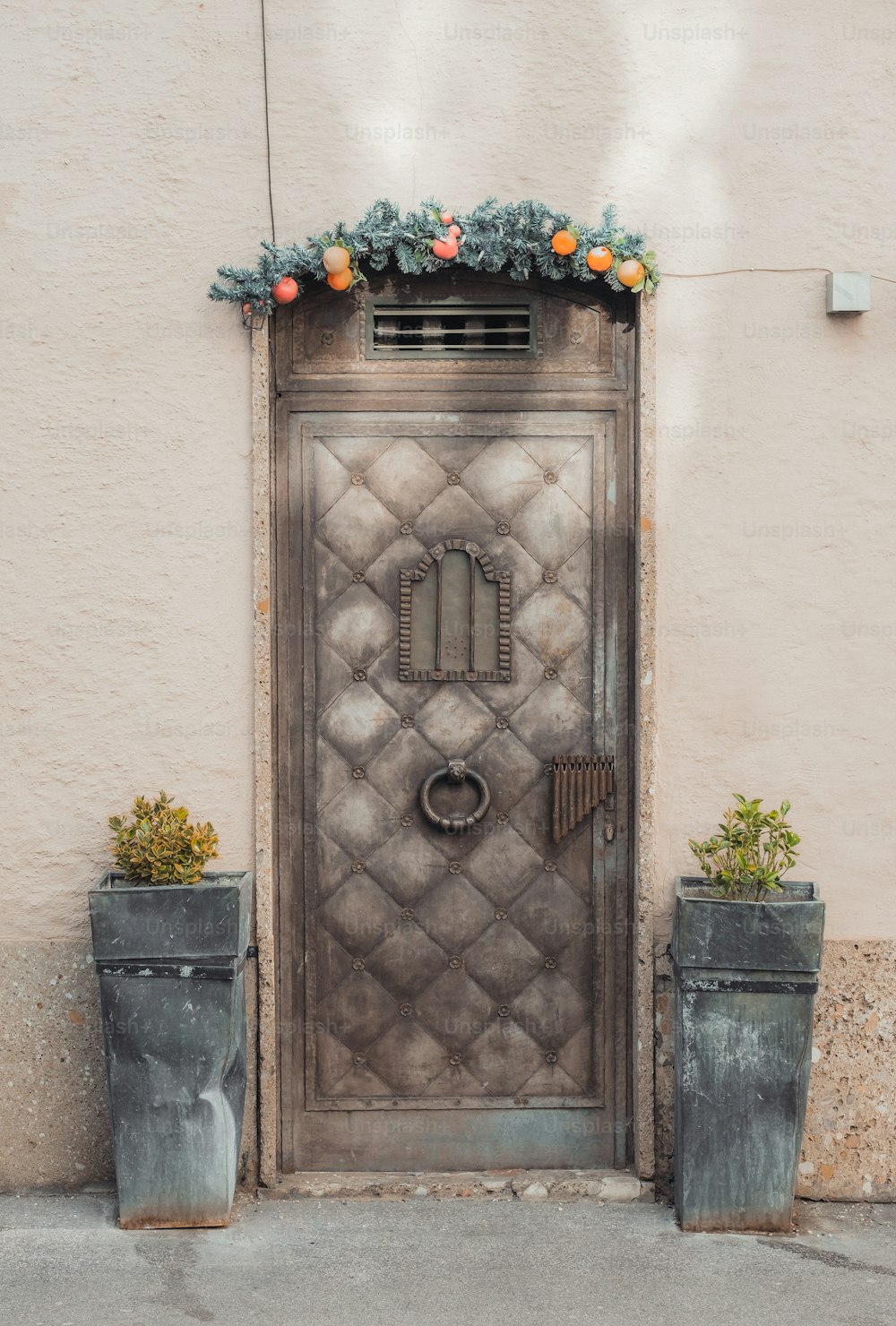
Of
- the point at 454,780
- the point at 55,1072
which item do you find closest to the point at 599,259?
the point at 454,780

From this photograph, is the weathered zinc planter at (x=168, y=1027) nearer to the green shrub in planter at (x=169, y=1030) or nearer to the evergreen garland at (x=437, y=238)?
the green shrub in planter at (x=169, y=1030)

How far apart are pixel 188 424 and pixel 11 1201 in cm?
260

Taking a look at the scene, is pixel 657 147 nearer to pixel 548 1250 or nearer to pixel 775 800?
pixel 775 800

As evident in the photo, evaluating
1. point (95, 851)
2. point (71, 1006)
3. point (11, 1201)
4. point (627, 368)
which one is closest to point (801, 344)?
point (627, 368)

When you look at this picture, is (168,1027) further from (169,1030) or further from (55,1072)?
(55,1072)

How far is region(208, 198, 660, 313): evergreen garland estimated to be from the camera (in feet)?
13.6

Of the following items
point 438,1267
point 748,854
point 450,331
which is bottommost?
point 438,1267

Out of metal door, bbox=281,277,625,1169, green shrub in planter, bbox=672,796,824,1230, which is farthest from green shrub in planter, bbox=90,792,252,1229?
green shrub in planter, bbox=672,796,824,1230

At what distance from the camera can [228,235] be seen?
423cm

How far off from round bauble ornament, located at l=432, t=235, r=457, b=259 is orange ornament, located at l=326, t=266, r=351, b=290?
0.95ft

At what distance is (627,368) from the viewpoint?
4398 mm

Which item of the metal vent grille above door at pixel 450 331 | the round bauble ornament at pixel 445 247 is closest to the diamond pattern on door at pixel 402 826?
the metal vent grille above door at pixel 450 331

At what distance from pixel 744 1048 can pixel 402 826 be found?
1.31 metres

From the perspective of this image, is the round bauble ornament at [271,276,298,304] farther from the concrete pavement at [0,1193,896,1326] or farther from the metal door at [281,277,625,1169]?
the concrete pavement at [0,1193,896,1326]
